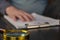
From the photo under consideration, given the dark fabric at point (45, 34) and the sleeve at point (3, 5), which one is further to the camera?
the sleeve at point (3, 5)

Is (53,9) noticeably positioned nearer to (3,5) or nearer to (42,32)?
(3,5)

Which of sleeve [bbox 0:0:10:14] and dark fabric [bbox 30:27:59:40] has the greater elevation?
sleeve [bbox 0:0:10:14]

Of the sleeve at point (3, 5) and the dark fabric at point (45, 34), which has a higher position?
the sleeve at point (3, 5)

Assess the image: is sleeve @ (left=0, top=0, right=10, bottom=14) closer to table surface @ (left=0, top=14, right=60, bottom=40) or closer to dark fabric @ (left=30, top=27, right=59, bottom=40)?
table surface @ (left=0, top=14, right=60, bottom=40)

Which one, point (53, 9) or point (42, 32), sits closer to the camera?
point (42, 32)

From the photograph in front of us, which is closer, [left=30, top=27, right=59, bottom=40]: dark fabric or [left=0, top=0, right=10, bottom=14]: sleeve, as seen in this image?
[left=30, top=27, right=59, bottom=40]: dark fabric

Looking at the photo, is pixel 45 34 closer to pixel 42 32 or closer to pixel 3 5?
pixel 42 32

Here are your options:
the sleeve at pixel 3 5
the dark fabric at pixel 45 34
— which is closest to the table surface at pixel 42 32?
the dark fabric at pixel 45 34

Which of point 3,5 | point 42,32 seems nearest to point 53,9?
point 3,5

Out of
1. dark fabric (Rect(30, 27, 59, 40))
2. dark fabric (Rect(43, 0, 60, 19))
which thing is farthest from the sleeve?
dark fabric (Rect(30, 27, 59, 40))

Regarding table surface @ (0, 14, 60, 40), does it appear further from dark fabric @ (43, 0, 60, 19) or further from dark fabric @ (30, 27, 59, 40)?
dark fabric @ (43, 0, 60, 19)

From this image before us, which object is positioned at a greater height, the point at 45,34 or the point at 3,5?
the point at 3,5

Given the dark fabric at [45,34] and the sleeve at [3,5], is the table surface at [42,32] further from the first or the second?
the sleeve at [3,5]

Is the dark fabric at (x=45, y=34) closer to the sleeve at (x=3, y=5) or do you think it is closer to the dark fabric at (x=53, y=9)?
the dark fabric at (x=53, y=9)
